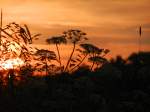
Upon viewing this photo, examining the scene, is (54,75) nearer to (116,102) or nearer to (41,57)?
(41,57)

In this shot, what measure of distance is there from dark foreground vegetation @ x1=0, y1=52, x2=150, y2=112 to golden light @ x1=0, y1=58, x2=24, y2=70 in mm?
286

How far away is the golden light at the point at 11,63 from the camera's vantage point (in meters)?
10.2

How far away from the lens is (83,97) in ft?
35.2

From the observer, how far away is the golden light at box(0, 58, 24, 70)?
10188 mm

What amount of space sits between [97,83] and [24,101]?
211 centimetres

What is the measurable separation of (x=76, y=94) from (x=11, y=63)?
4.59 ft

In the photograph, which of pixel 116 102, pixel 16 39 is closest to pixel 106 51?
pixel 116 102

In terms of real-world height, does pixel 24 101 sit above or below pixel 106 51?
below

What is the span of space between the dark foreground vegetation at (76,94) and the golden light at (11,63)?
29 centimetres

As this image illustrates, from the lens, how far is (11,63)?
10.4m

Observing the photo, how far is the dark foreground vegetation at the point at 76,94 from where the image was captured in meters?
10.1

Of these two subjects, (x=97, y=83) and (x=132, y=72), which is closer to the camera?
(x=97, y=83)

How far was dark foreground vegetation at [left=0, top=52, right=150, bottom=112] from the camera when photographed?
1005cm

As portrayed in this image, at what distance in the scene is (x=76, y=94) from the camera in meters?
10.8
